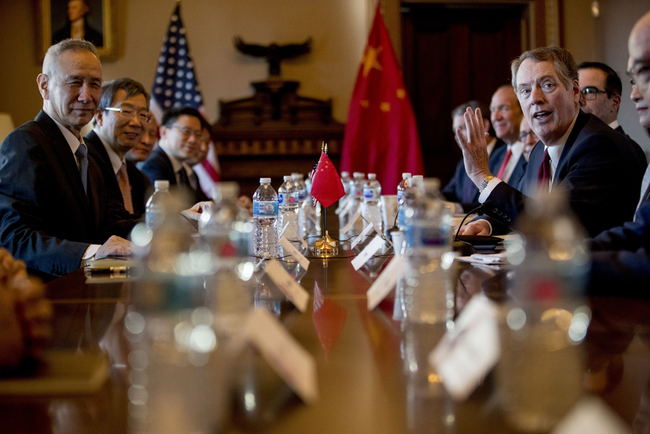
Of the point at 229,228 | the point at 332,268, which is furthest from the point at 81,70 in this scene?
the point at 229,228

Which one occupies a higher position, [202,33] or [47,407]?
[202,33]

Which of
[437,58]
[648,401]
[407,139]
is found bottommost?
[648,401]

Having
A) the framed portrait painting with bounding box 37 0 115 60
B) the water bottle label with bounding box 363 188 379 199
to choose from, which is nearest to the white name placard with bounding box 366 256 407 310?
the water bottle label with bounding box 363 188 379 199

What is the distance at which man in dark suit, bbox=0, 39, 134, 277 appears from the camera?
2.21 m

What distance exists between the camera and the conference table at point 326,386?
69 centimetres

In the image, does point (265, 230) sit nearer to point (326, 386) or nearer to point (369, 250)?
point (369, 250)

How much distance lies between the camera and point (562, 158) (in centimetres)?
249

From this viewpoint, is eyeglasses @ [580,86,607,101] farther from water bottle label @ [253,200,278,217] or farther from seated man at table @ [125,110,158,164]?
seated man at table @ [125,110,158,164]

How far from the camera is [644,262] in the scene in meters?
1.36

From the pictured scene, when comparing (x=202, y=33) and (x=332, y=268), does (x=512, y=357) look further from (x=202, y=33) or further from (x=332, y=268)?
(x=202, y=33)

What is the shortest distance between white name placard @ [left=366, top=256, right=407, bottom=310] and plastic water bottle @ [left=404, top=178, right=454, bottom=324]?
37mm

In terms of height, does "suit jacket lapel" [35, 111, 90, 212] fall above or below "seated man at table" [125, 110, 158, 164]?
below

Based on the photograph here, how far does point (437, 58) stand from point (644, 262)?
5503 mm

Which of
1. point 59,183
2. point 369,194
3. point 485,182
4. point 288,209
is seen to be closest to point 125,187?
point 59,183
